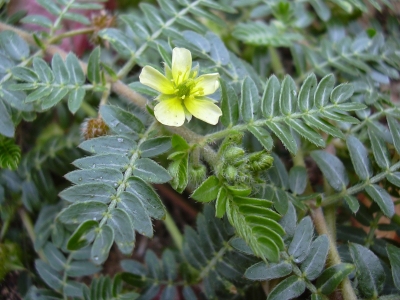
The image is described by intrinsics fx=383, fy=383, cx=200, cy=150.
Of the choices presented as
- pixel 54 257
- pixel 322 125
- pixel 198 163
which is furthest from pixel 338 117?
pixel 54 257

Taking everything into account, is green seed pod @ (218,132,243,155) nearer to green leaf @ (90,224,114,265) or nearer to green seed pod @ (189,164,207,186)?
green seed pod @ (189,164,207,186)

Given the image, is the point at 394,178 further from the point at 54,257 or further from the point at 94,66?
the point at 54,257

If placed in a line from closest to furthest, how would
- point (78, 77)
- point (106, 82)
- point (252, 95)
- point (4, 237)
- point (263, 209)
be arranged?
point (263, 209) < point (252, 95) < point (78, 77) < point (106, 82) < point (4, 237)

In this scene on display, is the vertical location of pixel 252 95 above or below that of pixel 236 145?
above

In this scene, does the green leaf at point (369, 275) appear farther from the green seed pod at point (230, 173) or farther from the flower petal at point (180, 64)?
the flower petal at point (180, 64)

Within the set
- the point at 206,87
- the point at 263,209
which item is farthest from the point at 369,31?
the point at 263,209

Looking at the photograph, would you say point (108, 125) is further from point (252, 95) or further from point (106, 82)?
point (252, 95)

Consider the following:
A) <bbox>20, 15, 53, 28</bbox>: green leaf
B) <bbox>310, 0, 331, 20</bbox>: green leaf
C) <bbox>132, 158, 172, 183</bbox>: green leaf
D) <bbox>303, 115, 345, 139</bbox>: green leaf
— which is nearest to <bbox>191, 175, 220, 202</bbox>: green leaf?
<bbox>132, 158, 172, 183</bbox>: green leaf
